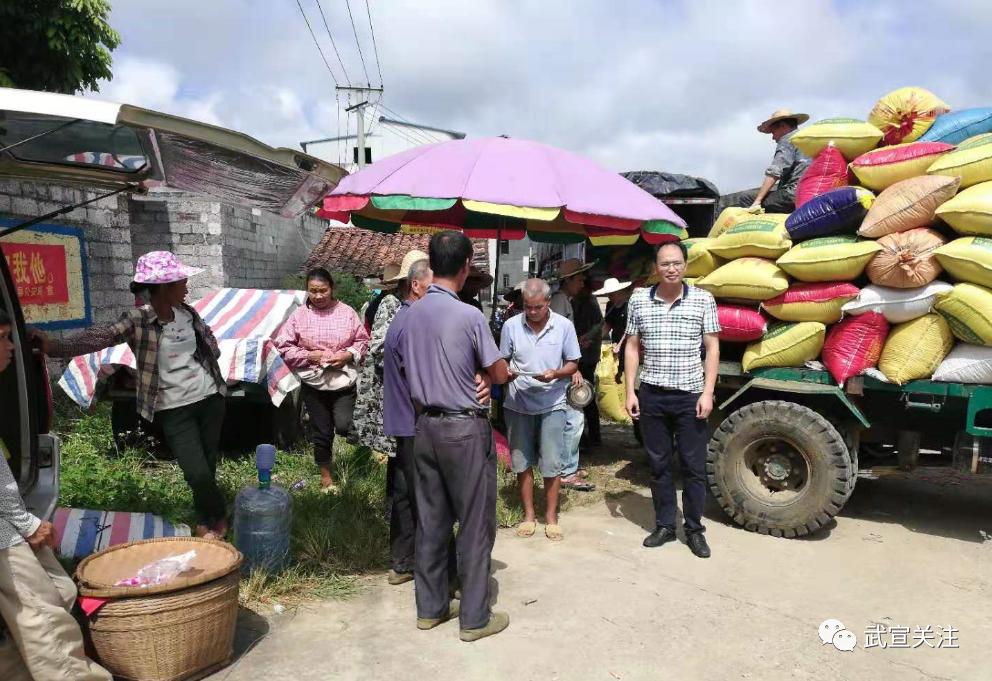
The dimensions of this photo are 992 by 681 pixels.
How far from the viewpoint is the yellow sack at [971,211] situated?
3879 millimetres

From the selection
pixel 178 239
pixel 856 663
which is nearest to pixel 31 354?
pixel 856 663

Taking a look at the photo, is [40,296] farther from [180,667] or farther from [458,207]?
[180,667]

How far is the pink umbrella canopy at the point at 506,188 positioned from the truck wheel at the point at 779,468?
149 cm

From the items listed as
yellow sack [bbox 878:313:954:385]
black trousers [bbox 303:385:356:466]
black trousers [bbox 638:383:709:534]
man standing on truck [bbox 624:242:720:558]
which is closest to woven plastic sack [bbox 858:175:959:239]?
yellow sack [bbox 878:313:954:385]

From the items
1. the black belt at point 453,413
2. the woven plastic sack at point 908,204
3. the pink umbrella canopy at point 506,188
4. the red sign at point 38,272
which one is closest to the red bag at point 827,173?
the woven plastic sack at point 908,204

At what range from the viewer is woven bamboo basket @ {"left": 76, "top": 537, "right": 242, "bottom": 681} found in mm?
2609

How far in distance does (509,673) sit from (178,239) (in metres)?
8.42

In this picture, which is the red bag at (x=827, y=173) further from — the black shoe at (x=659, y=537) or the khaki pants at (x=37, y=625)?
the khaki pants at (x=37, y=625)

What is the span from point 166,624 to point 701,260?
3.95 meters

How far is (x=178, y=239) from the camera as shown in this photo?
960cm

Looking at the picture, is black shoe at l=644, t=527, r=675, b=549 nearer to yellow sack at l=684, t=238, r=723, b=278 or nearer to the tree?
yellow sack at l=684, t=238, r=723, b=278

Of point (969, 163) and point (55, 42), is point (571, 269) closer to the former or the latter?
point (969, 163)

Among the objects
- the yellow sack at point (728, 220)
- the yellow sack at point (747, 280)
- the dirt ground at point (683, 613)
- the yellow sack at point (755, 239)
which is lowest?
the dirt ground at point (683, 613)

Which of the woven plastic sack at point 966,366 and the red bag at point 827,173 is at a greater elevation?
the red bag at point 827,173
